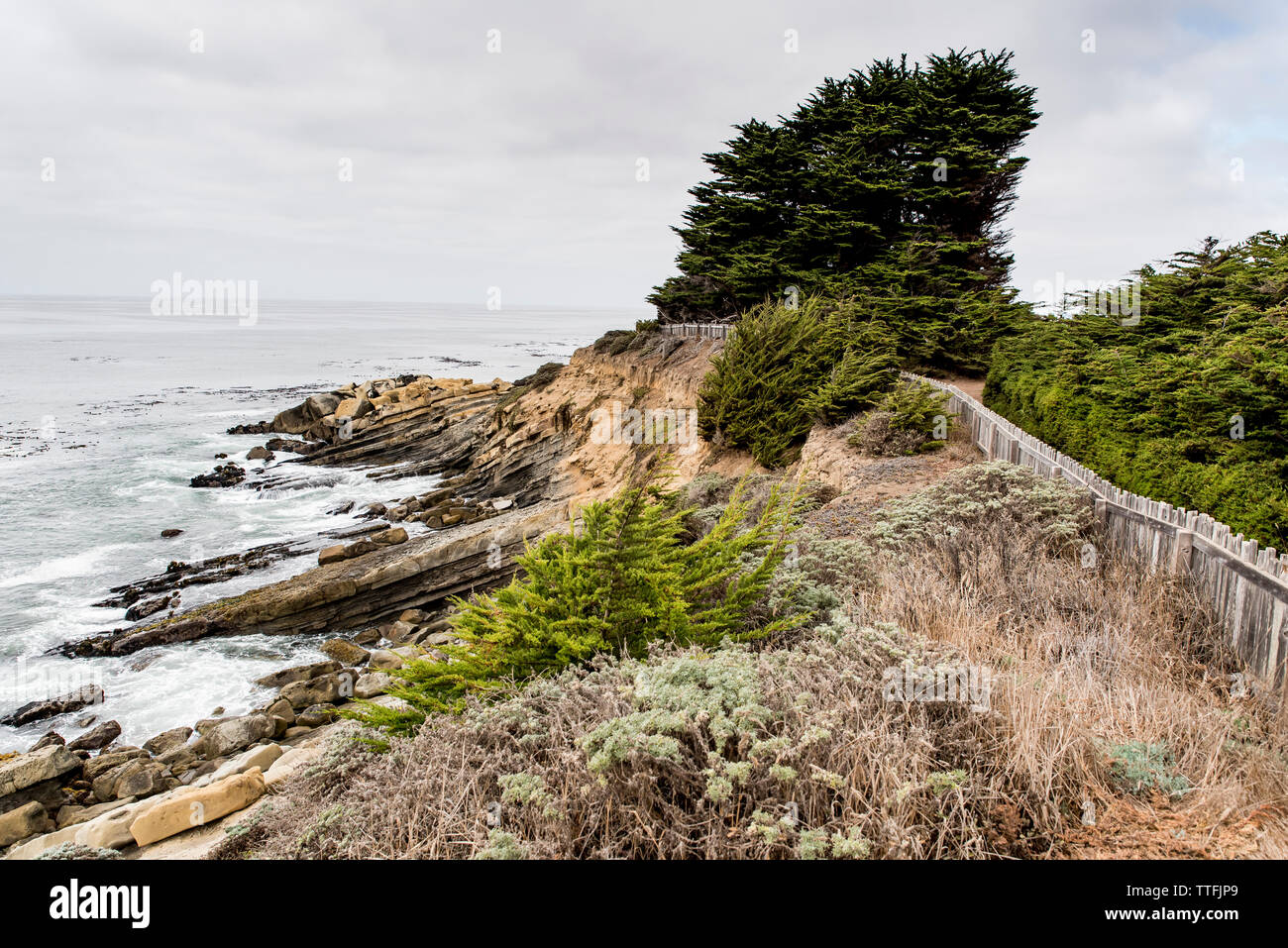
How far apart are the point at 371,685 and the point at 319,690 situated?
1.00 m

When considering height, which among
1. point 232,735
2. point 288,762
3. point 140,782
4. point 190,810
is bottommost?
point 140,782

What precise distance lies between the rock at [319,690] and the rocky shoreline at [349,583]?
0.03m

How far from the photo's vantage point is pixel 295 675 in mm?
12602

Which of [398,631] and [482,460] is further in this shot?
[482,460]

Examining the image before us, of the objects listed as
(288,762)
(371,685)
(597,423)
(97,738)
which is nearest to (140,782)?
(97,738)

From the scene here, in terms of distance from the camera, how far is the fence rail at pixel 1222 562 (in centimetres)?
441

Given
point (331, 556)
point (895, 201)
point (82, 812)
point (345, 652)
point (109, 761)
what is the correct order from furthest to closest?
point (895, 201), point (331, 556), point (345, 652), point (109, 761), point (82, 812)

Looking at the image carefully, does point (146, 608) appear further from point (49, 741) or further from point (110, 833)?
point (110, 833)

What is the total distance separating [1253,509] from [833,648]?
221 inches

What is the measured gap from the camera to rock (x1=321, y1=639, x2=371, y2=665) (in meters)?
13.3

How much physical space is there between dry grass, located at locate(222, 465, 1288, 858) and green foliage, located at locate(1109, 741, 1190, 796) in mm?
35
